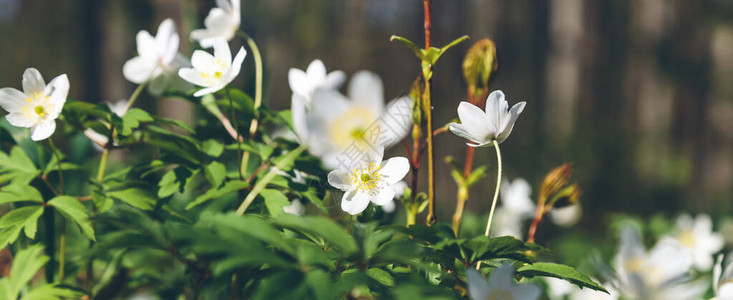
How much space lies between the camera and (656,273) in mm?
767

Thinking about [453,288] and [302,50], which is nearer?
[453,288]

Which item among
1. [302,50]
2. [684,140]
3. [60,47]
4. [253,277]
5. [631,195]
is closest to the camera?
[253,277]

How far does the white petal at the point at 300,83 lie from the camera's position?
0.81 metres

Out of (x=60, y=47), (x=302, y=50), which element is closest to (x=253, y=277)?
(x=302, y=50)

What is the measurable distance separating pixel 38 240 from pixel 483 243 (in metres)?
0.72

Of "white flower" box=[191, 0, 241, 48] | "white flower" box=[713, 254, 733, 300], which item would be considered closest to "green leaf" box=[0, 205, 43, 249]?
"white flower" box=[191, 0, 241, 48]

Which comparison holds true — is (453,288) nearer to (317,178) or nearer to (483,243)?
(483,243)

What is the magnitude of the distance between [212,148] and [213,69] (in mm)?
122

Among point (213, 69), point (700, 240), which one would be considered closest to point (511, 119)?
point (213, 69)

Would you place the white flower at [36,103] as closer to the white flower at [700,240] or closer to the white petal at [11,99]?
the white petal at [11,99]

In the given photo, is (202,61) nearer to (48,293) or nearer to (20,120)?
(20,120)

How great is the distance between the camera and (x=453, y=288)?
636mm

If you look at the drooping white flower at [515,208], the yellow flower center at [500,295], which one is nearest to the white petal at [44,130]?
the yellow flower center at [500,295]

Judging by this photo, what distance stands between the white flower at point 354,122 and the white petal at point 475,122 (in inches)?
2.7
